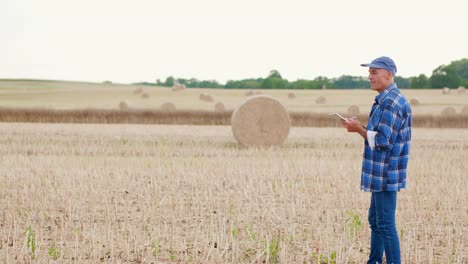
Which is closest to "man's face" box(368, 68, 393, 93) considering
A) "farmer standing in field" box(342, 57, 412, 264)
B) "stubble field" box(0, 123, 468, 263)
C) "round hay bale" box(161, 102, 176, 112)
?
"farmer standing in field" box(342, 57, 412, 264)

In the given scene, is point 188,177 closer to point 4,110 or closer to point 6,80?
point 4,110

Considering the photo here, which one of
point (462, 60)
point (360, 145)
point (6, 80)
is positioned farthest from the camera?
point (462, 60)

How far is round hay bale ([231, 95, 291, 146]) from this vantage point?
1727cm

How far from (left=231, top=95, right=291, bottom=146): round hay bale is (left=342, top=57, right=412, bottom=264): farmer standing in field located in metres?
11.7

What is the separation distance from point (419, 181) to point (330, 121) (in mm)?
16540

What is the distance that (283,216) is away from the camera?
8164mm

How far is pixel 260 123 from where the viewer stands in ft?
57.3

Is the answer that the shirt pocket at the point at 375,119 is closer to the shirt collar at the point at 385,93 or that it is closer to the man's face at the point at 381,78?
the shirt collar at the point at 385,93

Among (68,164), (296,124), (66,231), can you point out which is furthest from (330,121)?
(66,231)

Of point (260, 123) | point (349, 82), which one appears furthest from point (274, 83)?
point (260, 123)

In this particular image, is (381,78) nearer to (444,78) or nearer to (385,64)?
(385,64)

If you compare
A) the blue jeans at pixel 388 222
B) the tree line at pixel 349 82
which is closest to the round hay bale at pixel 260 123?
the blue jeans at pixel 388 222

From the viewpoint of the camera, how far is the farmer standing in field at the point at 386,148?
5426mm

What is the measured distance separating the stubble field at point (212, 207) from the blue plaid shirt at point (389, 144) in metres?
1.08
